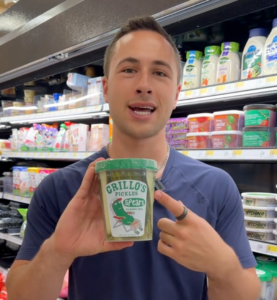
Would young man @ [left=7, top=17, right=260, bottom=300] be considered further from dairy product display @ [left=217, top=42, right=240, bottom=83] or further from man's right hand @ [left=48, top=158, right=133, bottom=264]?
dairy product display @ [left=217, top=42, right=240, bottom=83]

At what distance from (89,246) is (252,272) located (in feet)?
1.68

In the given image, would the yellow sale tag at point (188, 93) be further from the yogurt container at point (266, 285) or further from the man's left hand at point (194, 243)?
the man's left hand at point (194, 243)

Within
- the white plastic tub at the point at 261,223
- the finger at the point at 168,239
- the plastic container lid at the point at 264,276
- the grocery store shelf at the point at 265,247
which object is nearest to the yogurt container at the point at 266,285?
the plastic container lid at the point at 264,276

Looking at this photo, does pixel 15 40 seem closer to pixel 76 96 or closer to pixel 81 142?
pixel 76 96

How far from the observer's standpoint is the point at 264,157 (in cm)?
159

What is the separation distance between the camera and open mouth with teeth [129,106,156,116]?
1091 millimetres

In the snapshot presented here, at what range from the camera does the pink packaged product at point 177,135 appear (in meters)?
2.11

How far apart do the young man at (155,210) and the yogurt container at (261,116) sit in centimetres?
65

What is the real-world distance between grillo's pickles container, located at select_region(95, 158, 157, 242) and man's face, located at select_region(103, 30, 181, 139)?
1.00 feet

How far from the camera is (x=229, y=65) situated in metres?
1.91

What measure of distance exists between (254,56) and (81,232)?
1.34 metres

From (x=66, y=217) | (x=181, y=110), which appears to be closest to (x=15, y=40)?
(x=181, y=110)

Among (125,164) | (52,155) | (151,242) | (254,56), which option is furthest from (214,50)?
(52,155)

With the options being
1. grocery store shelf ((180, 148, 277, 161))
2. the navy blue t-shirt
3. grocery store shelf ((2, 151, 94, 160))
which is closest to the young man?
the navy blue t-shirt
